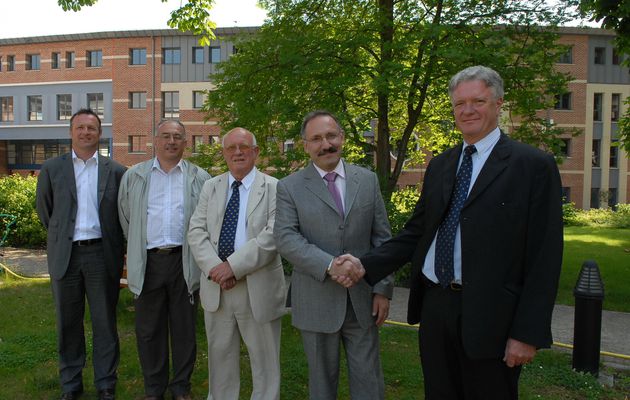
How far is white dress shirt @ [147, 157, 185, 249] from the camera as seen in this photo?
4211 mm

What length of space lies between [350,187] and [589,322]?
10.4 feet

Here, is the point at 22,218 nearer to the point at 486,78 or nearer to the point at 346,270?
the point at 346,270

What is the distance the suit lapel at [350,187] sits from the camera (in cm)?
334

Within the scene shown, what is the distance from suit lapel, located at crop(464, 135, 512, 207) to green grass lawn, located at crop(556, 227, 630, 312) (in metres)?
6.95

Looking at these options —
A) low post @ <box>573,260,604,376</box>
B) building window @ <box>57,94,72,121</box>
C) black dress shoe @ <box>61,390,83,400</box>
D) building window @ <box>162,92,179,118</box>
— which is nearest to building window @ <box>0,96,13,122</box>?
building window @ <box>57,94,72,121</box>

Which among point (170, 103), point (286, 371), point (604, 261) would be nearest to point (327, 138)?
point (286, 371)

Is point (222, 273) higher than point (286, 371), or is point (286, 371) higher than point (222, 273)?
point (222, 273)

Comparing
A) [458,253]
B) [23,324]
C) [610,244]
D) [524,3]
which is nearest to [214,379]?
[458,253]

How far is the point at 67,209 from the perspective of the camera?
4258 millimetres

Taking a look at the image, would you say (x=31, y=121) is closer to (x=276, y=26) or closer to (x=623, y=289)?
(x=276, y=26)

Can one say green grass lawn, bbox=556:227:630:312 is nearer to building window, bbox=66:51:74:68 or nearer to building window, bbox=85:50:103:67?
building window, bbox=85:50:103:67

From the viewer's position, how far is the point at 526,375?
4.95 meters

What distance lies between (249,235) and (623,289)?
28.0ft

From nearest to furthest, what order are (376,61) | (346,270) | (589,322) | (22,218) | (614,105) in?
(346,270)
(589,322)
(376,61)
(22,218)
(614,105)
